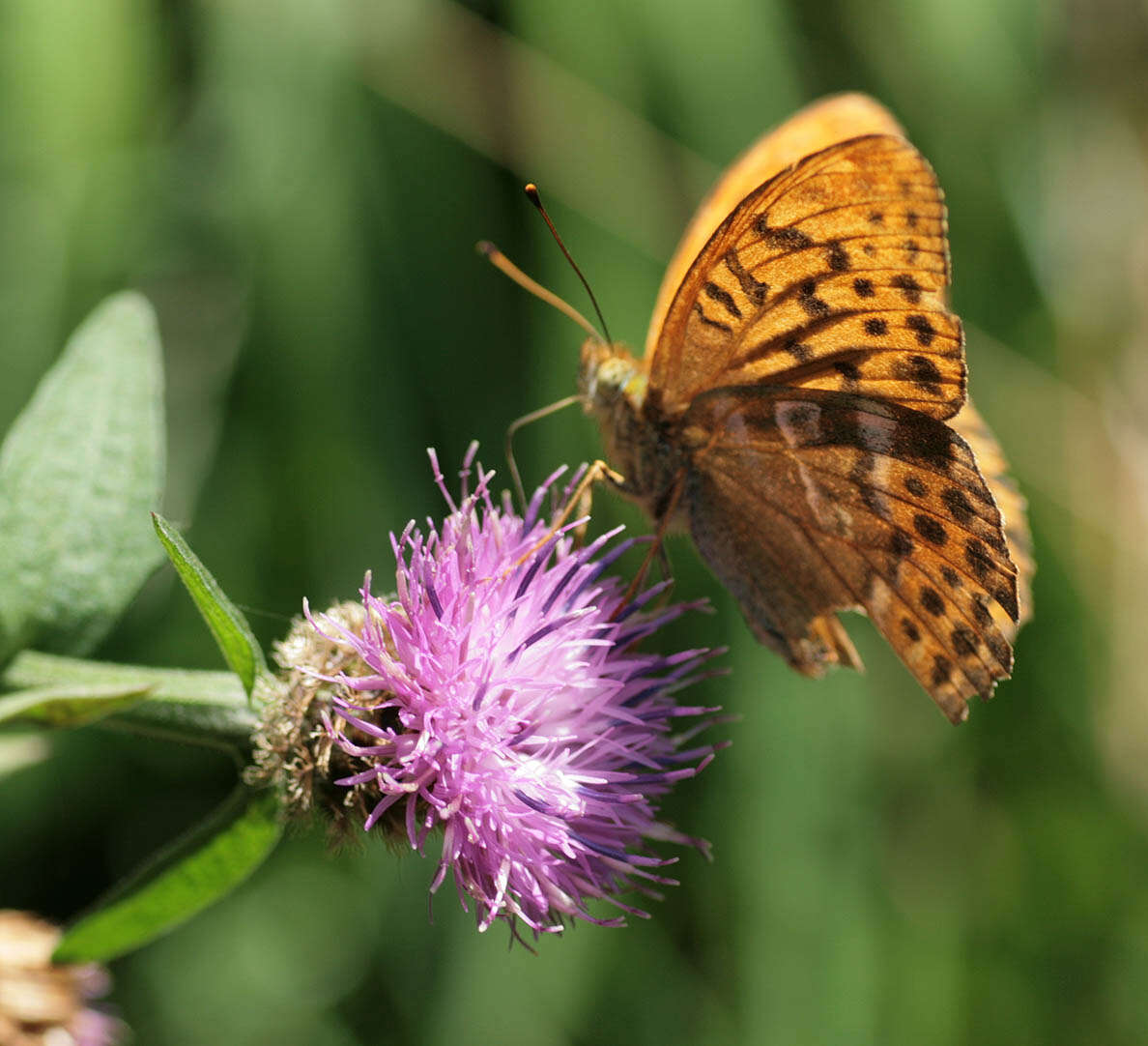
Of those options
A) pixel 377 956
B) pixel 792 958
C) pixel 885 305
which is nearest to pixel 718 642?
pixel 792 958

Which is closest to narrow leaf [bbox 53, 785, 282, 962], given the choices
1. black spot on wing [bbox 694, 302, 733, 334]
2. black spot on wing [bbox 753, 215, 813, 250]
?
black spot on wing [bbox 694, 302, 733, 334]

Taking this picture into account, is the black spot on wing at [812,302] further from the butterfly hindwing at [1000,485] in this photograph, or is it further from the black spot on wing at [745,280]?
the butterfly hindwing at [1000,485]

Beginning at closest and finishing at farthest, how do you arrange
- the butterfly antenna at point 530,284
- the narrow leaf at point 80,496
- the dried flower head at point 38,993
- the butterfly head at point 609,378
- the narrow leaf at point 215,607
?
the narrow leaf at point 215,607 → the narrow leaf at point 80,496 → the dried flower head at point 38,993 → the butterfly head at point 609,378 → the butterfly antenna at point 530,284

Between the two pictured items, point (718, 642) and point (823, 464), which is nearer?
point (823, 464)

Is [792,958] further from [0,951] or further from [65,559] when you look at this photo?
[65,559]

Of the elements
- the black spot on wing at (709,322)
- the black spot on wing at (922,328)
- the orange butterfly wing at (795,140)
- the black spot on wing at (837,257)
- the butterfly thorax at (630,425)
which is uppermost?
the orange butterfly wing at (795,140)

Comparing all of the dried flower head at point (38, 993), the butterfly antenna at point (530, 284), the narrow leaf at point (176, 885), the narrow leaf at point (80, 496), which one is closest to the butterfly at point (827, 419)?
the butterfly antenna at point (530, 284)

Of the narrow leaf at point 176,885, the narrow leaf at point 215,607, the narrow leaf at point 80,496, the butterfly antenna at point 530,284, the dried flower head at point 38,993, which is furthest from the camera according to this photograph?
the butterfly antenna at point 530,284
